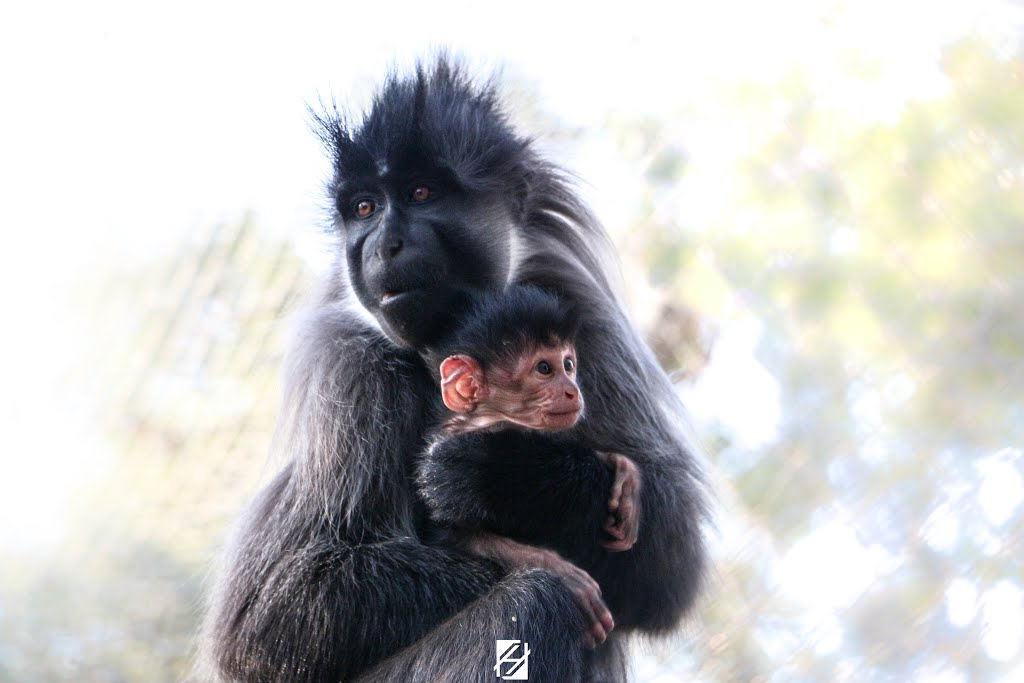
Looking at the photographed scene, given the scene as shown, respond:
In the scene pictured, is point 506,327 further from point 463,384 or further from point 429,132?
point 429,132

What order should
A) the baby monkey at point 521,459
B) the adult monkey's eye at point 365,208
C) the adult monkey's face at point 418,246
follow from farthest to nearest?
1. the adult monkey's eye at point 365,208
2. the adult monkey's face at point 418,246
3. the baby monkey at point 521,459

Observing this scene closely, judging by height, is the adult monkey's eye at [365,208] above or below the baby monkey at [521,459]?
above

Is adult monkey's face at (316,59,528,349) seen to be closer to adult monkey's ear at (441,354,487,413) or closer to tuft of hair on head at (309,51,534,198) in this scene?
tuft of hair on head at (309,51,534,198)

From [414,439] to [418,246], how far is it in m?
0.40

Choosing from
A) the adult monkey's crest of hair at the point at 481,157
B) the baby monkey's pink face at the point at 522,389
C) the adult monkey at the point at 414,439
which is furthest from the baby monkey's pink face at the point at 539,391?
the adult monkey's crest of hair at the point at 481,157

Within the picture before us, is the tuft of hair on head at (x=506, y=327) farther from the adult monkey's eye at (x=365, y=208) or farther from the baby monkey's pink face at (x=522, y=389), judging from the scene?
the adult monkey's eye at (x=365, y=208)

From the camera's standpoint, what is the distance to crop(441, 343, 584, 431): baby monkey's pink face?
217 cm

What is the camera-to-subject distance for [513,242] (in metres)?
2.62

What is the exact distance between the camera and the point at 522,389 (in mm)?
2180

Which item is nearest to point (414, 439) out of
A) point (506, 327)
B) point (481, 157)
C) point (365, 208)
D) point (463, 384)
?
point (463, 384)

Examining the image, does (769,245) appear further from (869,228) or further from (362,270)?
(362,270)

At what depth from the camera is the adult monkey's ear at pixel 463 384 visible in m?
2.20

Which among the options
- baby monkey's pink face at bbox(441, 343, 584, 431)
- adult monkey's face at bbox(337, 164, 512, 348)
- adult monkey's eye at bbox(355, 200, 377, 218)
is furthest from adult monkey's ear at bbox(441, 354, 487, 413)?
adult monkey's eye at bbox(355, 200, 377, 218)

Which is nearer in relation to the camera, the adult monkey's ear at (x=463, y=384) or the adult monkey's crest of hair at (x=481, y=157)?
the adult monkey's ear at (x=463, y=384)
